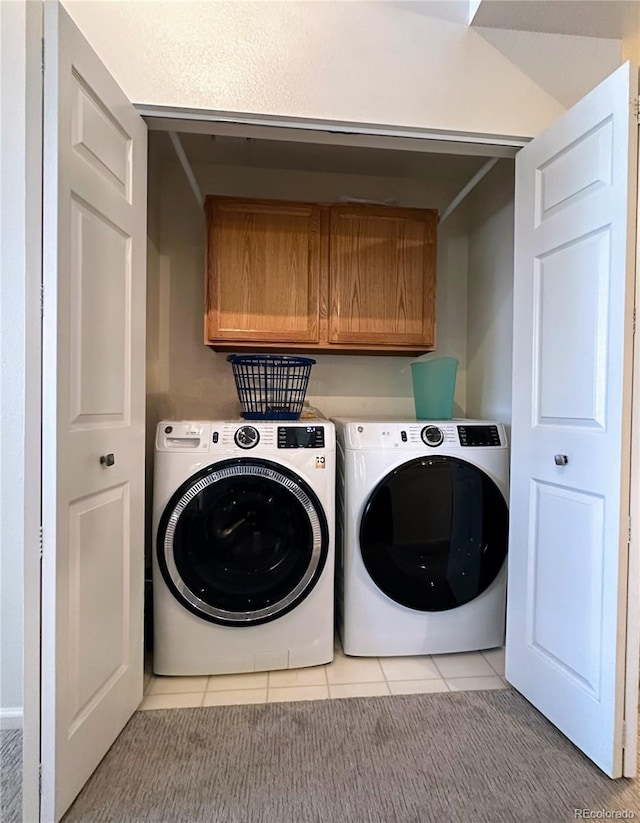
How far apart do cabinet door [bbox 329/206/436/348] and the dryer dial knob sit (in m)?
0.57

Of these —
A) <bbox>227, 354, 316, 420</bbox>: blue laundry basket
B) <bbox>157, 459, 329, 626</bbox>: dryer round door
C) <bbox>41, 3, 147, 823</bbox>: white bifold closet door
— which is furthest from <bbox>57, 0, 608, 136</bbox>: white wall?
<bbox>157, 459, 329, 626</bbox>: dryer round door

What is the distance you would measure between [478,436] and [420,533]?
0.47 meters

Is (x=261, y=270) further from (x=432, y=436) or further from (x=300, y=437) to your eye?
(x=432, y=436)

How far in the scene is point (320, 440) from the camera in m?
1.74

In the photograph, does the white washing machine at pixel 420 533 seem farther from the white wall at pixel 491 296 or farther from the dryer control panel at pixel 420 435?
the white wall at pixel 491 296

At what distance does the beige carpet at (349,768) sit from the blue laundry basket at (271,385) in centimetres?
111

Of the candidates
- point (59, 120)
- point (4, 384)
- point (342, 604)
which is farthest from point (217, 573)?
point (59, 120)

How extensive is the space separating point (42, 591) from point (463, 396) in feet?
7.19

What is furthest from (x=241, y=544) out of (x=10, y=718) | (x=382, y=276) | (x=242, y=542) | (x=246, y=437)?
(x=382, y=276)

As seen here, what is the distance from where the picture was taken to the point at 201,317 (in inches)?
94.8

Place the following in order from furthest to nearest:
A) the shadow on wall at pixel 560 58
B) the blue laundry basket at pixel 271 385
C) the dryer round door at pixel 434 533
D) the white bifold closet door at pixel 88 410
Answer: the blue laundry basket at pixel 271 385, the dryer round door at pixel 434 533, the shadow on wall at pixel 560 58, the white bifold closet door at pixel 88 410

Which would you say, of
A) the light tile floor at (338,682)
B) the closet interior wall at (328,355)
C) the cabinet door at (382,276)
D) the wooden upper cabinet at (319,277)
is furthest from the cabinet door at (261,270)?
the light tile floor at (338,682)

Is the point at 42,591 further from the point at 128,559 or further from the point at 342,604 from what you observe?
the point at 342,604

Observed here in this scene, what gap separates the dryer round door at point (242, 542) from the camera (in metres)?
1.66
